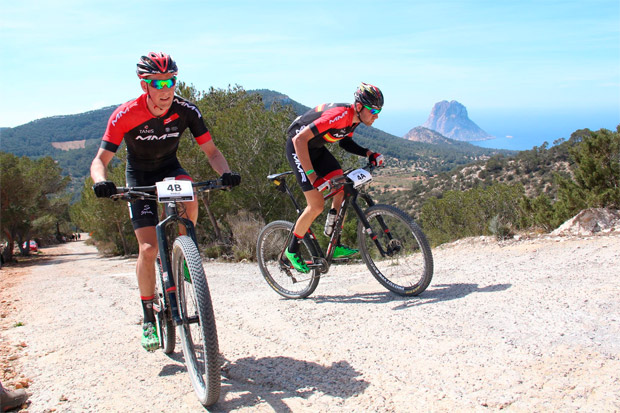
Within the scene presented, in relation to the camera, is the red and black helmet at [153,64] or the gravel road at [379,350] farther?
the red and black helmet at [153,64]

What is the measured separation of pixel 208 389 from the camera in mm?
2572

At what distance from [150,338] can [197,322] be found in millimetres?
837

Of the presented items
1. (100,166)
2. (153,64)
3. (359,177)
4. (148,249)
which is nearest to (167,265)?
(148,249)

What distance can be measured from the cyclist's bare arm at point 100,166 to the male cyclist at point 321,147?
1.93 metres

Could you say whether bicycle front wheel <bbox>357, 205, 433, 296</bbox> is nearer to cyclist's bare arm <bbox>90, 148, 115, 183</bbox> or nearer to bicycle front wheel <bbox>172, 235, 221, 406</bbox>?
bicycle front wheel <bbox>172, 235, 221, 406</bbox>

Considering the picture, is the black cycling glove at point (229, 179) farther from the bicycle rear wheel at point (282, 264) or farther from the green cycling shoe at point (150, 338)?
the bicycle rear wheel at point (282, 264)

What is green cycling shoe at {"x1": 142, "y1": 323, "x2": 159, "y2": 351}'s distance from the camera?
3428mm

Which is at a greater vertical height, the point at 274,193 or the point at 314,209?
the point at 274,193

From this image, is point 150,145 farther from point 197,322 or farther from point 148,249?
point 197,322

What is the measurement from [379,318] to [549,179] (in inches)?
1865

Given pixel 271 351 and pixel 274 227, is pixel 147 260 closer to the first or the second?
pixel 271 351

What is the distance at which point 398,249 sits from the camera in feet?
15.6

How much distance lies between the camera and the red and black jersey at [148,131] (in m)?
3.52

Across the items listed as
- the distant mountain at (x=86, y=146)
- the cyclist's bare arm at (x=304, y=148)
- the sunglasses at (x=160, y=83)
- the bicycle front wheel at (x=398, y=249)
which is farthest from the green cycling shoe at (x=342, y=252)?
the distant mountain at (x=86, y=146)
